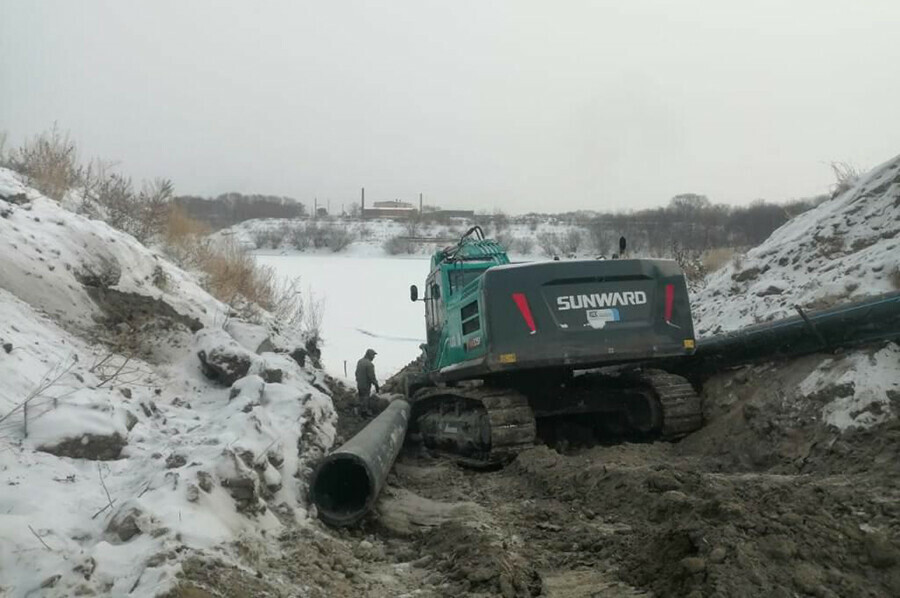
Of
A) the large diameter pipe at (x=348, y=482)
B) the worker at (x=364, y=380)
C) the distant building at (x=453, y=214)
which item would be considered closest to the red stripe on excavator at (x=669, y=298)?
the large diameter pipe at (x=348, y=482)

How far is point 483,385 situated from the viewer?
9125 mm

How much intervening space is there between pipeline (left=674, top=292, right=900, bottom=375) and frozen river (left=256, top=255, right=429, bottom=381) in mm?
16937

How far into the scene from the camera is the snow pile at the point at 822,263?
28.2 ft

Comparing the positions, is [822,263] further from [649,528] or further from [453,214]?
[453,214]

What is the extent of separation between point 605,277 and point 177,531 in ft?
18.0

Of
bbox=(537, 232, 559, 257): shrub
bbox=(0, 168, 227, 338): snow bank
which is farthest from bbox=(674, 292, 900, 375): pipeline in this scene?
bbox=(537, 232, 559, 257): shrub

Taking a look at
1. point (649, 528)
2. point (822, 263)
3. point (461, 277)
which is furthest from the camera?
point (461, 277)

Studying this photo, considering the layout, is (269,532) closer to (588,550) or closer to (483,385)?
(588,550)

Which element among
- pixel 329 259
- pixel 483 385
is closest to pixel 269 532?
pixel 483 385

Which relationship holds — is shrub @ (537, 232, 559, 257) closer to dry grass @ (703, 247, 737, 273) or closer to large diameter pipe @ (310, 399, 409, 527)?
dry grass @ (703, 247, 737, 273)

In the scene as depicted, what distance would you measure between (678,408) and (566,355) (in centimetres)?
164

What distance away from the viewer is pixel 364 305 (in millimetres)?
40500

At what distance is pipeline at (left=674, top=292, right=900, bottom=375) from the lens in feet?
22.2

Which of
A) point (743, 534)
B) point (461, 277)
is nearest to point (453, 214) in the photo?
point (461, 277)
